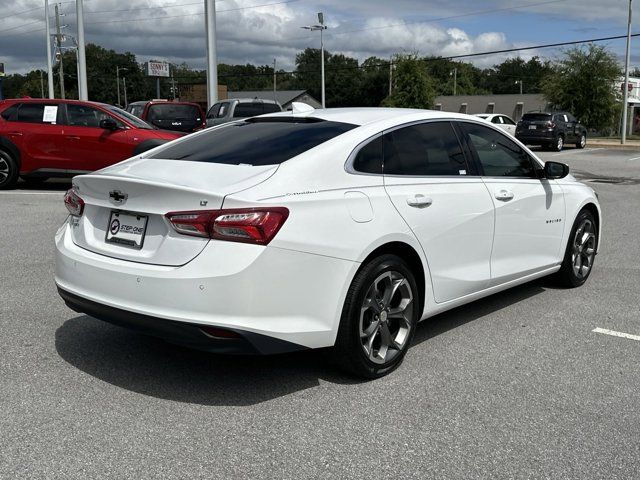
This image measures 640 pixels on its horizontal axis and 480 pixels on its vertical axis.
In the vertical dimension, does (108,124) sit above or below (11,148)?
above

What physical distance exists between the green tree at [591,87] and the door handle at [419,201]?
42656 mm

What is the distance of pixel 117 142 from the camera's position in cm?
1289

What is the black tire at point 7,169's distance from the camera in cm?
1283

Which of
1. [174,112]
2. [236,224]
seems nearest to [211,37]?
[174,112]

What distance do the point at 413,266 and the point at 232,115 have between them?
1724cm

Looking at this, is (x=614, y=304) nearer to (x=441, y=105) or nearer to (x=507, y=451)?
(x=507, y=451)

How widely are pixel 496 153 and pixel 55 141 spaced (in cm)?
979

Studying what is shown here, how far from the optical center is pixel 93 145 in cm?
1287

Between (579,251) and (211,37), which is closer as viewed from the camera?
(579,251)

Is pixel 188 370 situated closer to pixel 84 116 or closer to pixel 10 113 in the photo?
pixel 84 116

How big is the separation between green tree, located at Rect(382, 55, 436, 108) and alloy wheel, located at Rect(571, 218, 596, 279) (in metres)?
47.0

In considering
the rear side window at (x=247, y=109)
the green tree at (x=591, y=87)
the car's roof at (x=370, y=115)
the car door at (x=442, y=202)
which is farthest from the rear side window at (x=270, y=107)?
the green tree at (x=591, y=87)

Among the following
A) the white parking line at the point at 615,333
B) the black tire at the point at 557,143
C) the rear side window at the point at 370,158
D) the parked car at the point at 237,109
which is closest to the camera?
the rear side window at the point at 370,158

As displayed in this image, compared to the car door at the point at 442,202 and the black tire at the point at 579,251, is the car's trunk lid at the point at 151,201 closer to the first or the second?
the car door at the point at 442,202
